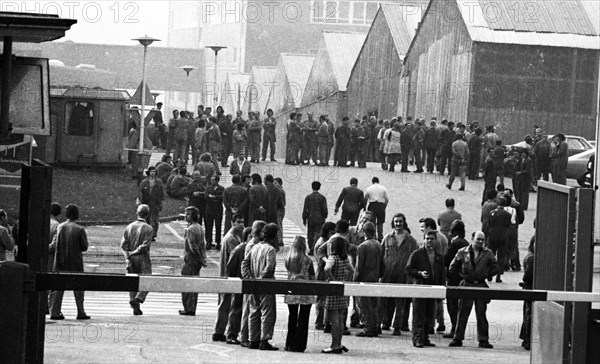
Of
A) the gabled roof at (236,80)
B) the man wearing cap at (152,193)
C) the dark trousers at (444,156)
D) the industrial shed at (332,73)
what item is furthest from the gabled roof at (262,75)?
the man wearing cap at (152,193)

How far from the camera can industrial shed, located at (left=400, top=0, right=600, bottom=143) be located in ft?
142

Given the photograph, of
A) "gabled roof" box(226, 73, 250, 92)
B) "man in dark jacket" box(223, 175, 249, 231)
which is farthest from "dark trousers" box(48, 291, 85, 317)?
"gabled roof" box(226, 73, 250, 92)

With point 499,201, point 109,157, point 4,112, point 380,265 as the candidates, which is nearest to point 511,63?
point 109,157

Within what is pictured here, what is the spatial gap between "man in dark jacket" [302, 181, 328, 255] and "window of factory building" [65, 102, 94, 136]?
1326cm

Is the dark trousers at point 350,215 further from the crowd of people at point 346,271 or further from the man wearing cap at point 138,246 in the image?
the man wearing cap at point 138,246

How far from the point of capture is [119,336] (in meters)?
15.2

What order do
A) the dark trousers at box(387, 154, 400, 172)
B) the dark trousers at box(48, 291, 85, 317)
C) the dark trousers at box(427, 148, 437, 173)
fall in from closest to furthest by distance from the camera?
the dark trousers at box(48, 291, 85, 317), the dark trousers at box(427, 148, 437, 173), the dark trousers at box(387, 154, 400, 172)

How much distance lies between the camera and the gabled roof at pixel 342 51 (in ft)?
179

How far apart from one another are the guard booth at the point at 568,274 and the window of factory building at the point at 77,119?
30.6 meters

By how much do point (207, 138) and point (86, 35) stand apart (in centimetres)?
6227

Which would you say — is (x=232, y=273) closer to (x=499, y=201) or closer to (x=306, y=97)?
(x=499, y=201)

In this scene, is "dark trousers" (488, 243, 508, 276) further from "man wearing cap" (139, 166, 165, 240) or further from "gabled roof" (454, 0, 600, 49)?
"gabled roof" (454, 0, 600, 49)

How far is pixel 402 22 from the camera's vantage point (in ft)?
172

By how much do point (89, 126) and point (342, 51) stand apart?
20.0m
